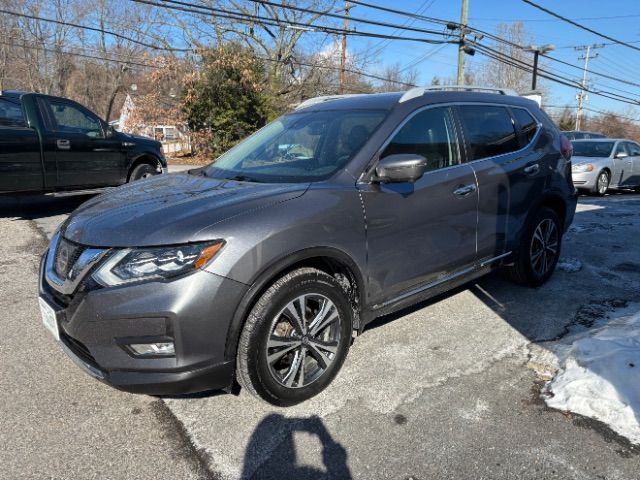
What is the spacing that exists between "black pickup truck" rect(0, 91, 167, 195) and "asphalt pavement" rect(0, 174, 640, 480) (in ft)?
12.6

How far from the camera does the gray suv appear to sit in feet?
7.68

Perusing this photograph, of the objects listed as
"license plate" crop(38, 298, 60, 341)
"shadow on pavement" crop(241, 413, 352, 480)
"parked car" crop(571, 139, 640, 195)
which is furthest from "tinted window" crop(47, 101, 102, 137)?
"parked car" crop(571, 139, 640, 195)

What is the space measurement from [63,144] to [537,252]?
680cm

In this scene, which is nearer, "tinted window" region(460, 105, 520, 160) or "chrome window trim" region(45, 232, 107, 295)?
"chrome window trim" region(45, 232, 107, 295)

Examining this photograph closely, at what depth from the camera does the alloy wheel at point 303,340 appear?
2.66 m

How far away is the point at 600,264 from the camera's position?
558 cm

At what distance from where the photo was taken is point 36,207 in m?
8.69

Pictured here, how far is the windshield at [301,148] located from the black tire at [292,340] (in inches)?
28.3

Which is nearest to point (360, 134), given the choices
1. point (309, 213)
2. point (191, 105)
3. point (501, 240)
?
point (309, 213)

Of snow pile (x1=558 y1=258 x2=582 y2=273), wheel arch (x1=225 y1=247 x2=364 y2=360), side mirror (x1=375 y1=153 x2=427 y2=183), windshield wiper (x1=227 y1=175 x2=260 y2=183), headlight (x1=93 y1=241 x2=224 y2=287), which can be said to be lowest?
snow pile (x1=558 y1=258 x2=582 y2=273)

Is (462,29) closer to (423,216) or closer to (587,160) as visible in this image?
(587,160)

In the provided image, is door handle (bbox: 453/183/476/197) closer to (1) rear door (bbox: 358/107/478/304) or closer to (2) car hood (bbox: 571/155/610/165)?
(1) rear door (bbox: 358/107/478/304)

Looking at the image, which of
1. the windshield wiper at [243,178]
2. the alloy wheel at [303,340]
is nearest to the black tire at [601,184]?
the windshield wiper at [243,178]

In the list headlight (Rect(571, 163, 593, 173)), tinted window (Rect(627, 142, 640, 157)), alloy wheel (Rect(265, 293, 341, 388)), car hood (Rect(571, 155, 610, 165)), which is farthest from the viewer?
tinted window (Rect(627, 142, 640, 157))
